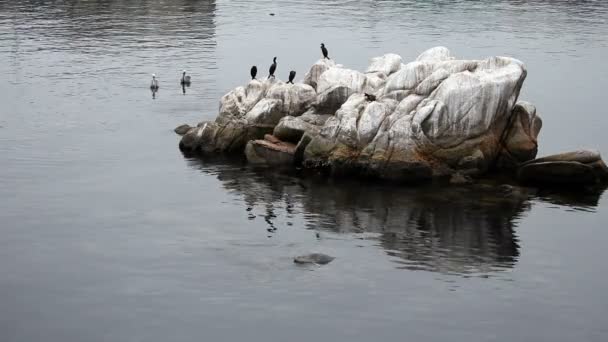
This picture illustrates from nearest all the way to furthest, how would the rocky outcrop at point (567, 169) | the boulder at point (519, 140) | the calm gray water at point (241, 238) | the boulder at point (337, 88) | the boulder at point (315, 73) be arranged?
the calm gray water at point (241, 238) < the rocky outcrop at point (567, 169) < the boulder at point (519, 140) < the boulder at point (337, 88) < the boulder at point (315, 73)

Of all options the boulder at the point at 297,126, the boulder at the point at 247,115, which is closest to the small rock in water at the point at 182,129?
the boulder at the point at 247,115

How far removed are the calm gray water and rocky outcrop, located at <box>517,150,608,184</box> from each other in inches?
98.6

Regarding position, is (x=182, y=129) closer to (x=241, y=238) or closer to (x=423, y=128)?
(x=423, y=128)

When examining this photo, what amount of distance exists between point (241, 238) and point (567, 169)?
86.7ft

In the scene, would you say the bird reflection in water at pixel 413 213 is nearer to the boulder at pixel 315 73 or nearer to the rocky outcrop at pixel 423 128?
the rocky outcrop at pixel 423 128

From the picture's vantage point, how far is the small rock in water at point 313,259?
6238cm

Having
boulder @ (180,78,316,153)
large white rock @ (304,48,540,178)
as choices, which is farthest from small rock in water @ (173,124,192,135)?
large white rock @ (304,48,540,178)

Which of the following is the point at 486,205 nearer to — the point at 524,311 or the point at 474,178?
the point at 474,178

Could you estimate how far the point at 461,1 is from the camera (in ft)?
631

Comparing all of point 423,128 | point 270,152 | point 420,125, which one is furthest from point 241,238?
point 423,128

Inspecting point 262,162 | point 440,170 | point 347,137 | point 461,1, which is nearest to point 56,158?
point 262,162

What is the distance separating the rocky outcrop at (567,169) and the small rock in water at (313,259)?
22815mm

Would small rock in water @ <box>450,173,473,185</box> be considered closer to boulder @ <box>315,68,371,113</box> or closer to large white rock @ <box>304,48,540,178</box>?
large white rock @ <box>304,48,540,178</box>

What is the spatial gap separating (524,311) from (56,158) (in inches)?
1829
